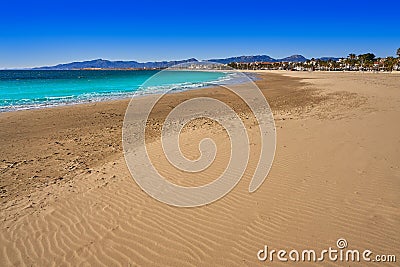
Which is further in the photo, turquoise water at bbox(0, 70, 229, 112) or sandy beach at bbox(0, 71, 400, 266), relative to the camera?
turquoise water at bbox(0, 70, 229, 112)

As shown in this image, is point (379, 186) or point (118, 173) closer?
point (379, 186)

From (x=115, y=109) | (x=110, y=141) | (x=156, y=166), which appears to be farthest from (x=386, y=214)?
(x=115, y=109)

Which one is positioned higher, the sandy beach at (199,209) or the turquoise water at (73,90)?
the turquoise water at (73,90)

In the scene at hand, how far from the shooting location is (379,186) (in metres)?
5.85

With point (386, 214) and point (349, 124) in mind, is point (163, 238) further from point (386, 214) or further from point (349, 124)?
point (349, 124)

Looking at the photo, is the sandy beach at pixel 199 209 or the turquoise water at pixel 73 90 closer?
the sandy beach at pixel 199 209

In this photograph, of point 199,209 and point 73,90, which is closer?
point 199,209

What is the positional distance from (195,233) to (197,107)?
14162 mm

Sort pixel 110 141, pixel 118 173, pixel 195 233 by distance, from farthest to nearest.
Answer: pixel 110 141 < pixel 118 173 < pixel 195 233

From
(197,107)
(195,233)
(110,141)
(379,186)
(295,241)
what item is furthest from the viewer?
(197,107)

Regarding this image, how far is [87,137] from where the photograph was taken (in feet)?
36.6

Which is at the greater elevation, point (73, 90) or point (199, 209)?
point (73, 90)

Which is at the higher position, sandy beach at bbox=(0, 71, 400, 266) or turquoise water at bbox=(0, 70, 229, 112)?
turquoise water at bbox=(0, 70, 229, 112)

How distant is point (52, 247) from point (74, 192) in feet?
6.24
